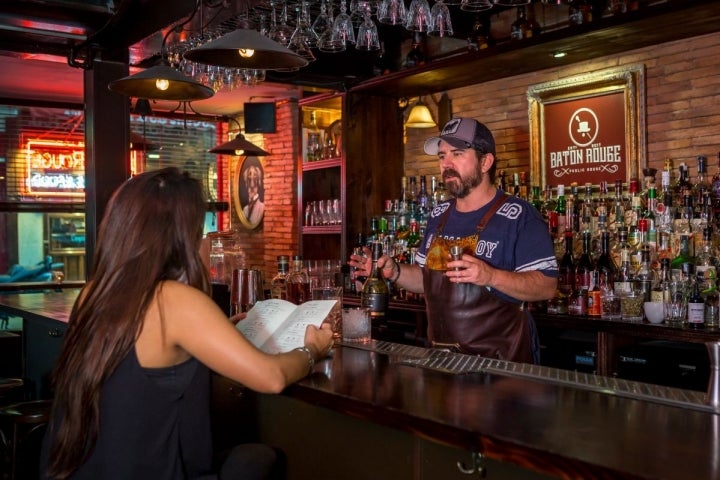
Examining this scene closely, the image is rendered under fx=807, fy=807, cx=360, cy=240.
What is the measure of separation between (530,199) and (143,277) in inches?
135

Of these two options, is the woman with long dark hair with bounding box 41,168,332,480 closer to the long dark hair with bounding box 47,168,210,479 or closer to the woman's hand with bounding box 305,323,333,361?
the long dark hair with bounding box 47,168,210,479

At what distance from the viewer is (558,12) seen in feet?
15.7

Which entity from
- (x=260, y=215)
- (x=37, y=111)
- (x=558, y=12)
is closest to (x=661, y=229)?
(x=558, y=12)

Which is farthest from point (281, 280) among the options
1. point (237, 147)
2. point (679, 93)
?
point (237, 147)

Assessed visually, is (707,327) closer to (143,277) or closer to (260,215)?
(143,277)

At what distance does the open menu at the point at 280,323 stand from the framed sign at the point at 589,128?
2637 millimetres

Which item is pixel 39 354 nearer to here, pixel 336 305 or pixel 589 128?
pixel 336 305

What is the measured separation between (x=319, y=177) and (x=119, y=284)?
186 inches

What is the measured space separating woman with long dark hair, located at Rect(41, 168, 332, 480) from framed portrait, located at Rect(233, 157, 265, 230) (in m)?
7.35

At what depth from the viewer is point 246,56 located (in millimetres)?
3010

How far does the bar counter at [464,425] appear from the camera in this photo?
58.0 inches

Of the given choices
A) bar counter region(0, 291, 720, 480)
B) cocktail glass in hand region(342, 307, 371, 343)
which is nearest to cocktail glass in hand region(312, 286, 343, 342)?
cocktail glass in hand region(342, 307, 371, 343)

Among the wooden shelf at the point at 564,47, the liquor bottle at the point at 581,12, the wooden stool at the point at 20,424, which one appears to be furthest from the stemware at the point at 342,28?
the wooden stool at the point at 20,424

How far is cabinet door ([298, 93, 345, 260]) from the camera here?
6.29 metres
